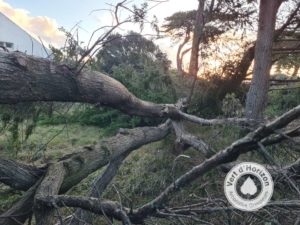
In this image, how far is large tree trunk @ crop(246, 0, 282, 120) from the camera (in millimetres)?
6930

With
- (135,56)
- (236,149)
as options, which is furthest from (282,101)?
(236,149)

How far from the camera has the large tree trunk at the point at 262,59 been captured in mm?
6930

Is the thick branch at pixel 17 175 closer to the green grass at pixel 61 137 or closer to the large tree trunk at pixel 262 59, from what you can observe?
the green grass at pixel 61 137

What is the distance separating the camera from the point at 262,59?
701cm

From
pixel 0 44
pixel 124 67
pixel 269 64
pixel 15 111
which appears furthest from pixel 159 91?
pixel 0 44

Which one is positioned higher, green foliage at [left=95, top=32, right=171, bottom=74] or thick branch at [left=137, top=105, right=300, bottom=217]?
green foliage at [left=95, top=32, right=171, bottom=74]

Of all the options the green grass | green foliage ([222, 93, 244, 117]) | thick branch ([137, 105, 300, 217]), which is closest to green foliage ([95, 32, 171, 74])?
the green grass

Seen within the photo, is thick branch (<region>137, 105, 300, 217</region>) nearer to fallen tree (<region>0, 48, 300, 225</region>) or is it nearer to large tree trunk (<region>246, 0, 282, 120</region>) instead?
fallen tree (<region>0, 48, 300, 225</region>)

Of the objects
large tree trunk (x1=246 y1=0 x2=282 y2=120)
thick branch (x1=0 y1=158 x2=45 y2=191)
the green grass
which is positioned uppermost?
large tree trunk (x1=246 y1=0 x2=282 y2=120)

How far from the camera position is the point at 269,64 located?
23.3 feet

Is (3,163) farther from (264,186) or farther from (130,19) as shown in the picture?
(264,186)

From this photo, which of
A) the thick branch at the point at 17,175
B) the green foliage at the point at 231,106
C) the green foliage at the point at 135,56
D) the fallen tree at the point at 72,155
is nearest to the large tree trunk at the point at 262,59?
A: the green foliage at the point at 231,106

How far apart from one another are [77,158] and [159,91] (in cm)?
480

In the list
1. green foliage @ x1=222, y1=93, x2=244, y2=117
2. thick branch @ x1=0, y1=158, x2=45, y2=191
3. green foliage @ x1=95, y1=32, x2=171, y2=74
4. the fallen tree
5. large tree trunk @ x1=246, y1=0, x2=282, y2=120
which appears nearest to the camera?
the fallen tree
